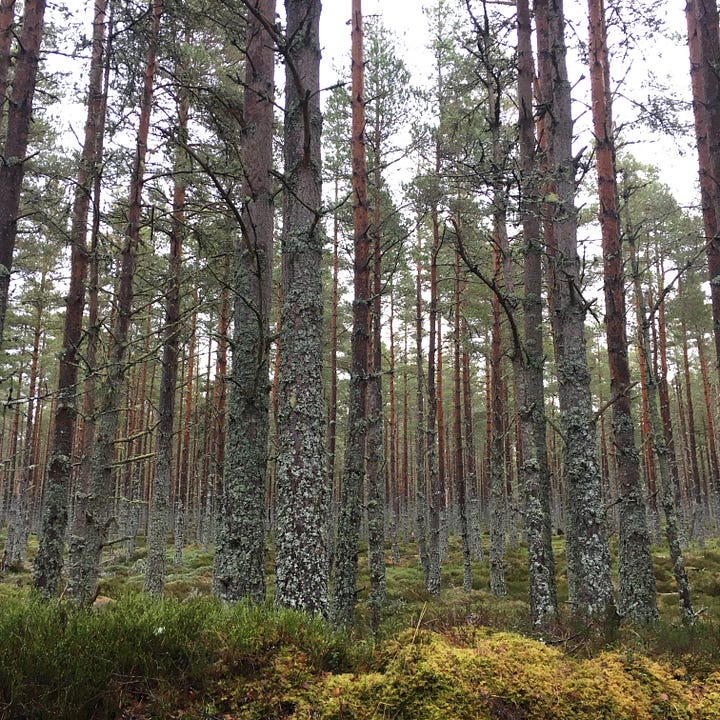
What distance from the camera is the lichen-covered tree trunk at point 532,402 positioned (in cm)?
721

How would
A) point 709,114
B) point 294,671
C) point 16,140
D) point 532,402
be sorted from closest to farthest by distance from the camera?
point 294,671 < point 709,114 < point 16,140 < point 532,402

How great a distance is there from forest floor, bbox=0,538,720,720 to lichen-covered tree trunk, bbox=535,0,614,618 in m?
3.63

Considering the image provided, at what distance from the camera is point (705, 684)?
2.96m

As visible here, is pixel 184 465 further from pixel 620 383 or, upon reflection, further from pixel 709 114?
pixel 709 114

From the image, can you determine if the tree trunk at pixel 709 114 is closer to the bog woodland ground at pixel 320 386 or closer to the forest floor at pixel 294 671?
the bog woodland ground at pixel 320 386

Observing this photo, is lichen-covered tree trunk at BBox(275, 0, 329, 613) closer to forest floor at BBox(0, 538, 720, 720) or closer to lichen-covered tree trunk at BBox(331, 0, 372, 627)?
forest floor at BBox(0, 538, 720, 720)

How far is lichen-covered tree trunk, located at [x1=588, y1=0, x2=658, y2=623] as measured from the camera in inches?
300

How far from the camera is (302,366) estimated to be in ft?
14.9

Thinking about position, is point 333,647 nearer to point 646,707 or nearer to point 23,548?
point 646,707

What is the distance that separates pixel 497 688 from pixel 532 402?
5.75 metres

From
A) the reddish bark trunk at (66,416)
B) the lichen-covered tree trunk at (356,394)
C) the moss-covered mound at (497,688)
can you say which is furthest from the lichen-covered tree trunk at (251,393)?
the reddish bark trunk at (66,416)

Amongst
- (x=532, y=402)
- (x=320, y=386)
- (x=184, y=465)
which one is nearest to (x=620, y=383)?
(x=532, y=402)

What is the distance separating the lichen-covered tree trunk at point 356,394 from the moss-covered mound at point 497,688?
5.97 meters

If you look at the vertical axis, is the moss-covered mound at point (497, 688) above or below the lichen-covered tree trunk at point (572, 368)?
below
